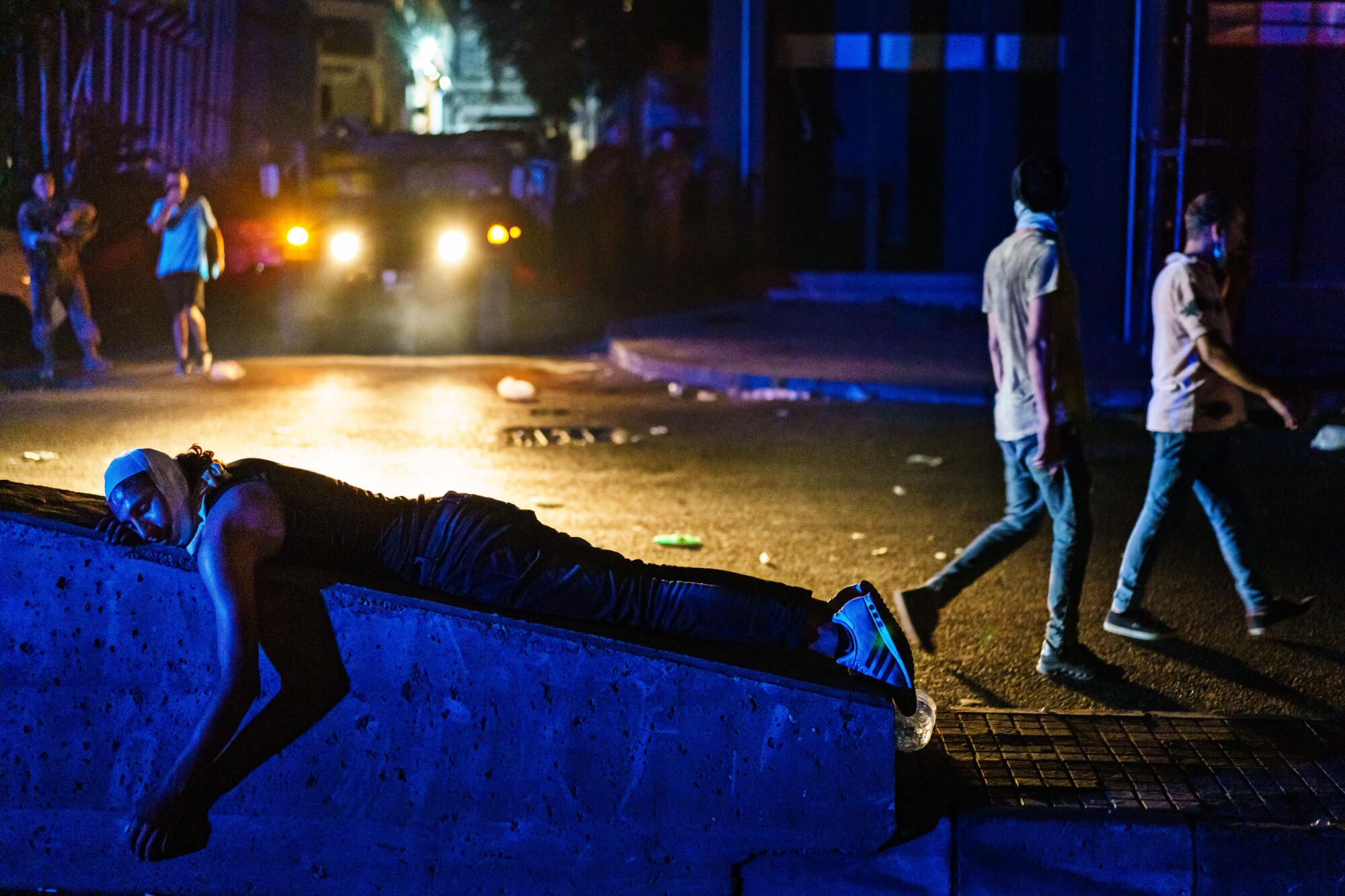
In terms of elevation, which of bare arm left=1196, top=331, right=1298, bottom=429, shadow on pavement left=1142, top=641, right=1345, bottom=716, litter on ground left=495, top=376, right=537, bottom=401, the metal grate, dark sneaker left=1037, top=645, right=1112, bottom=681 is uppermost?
bare arm left=1196, top=331, right=1298, bottom=429

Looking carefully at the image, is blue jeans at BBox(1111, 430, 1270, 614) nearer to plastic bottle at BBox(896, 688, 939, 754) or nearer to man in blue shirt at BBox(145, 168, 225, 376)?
plastic bottle at BBox(896, 688, 939, 754)

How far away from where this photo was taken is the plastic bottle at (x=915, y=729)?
155 inches

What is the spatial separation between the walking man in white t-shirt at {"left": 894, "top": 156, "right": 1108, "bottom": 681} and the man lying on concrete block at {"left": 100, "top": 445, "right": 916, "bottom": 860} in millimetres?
1256

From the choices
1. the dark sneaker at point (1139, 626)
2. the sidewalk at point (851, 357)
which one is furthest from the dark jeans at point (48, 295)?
the dark sneaker at point (1139, 626)

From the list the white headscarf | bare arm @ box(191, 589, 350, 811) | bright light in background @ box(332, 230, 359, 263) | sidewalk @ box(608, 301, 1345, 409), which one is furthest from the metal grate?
bright light in background @ box(332, 230, 359, 263)

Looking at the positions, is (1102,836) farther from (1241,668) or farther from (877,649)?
(1241,668)

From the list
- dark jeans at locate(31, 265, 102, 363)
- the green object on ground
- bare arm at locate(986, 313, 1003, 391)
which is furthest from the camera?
dark jeans at locate(31, 265, 102, 363)

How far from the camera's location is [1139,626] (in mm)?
5680

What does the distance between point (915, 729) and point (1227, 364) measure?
2.20m

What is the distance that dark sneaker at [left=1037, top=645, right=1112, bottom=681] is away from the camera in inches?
203

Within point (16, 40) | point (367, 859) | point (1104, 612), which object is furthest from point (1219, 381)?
point (16, 40)

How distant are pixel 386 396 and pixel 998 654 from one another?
7908 mm

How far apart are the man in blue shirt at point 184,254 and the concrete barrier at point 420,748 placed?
10.3 m

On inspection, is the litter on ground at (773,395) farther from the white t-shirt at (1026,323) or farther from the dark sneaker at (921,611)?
the white t-shirt at (1026,323)
